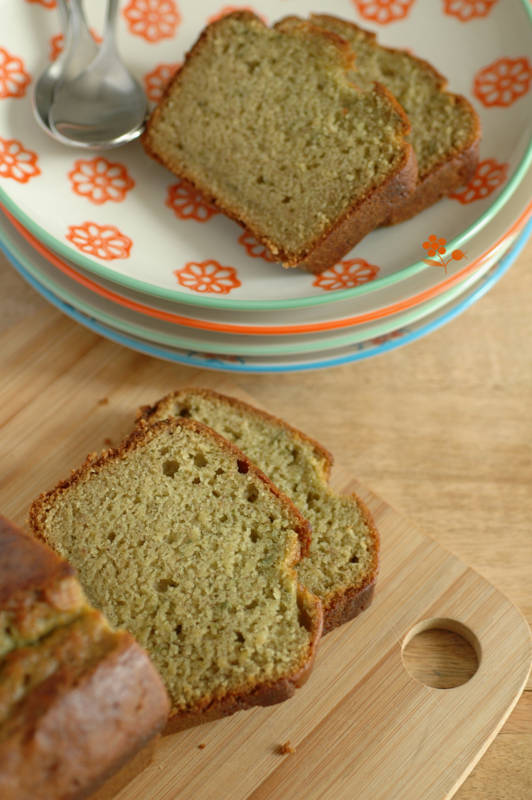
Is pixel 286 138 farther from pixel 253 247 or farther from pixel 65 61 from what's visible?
pixel 65 61

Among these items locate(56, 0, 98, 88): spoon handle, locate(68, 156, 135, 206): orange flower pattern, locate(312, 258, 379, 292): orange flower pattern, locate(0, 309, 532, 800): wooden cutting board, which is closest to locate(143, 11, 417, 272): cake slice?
locate(312, 258, 379, 292): orange flower pattern

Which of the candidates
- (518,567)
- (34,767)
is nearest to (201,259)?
(518,567)

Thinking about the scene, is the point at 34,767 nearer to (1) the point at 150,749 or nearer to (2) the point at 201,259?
(1) the point at 150,749

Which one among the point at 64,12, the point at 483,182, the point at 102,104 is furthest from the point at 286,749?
the point at 64,12

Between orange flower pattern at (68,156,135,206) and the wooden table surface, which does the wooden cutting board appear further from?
orange flower pattern at (68,156,135,206)

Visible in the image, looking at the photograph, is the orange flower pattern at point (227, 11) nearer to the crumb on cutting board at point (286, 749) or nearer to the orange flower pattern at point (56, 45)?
the orange flower pattern at point (56, 45)
